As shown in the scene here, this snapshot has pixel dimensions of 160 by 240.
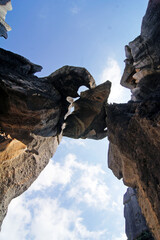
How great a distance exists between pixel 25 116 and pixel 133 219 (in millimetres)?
14082

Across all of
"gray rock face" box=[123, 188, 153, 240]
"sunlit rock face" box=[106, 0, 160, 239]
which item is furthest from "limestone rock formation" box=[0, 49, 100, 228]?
"gray rock face" box=[123, 188, 153, 240]

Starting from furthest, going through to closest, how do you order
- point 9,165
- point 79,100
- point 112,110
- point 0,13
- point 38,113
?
point 0,13 → point 79,100 → point 112,110 → point 38,113 → point 9,165

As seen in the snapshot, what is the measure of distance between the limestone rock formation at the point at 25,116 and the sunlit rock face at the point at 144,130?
362 centimetres

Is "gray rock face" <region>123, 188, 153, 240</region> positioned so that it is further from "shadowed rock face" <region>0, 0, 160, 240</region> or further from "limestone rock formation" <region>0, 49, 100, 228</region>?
"limestone rock formation" <region>0, 49, 100, 228</region>

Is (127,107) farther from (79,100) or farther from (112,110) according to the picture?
(79,100)

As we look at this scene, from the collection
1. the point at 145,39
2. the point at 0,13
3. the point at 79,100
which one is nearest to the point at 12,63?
the point at 79,100

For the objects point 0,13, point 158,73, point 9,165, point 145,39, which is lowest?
point 9,165

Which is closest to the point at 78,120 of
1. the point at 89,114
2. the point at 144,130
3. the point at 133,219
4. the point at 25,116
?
the point at 89,114

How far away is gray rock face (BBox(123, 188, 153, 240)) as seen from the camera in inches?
446

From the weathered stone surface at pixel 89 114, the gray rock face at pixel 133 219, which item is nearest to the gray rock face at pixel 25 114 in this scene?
the weathered stone surface at pixel 89 114

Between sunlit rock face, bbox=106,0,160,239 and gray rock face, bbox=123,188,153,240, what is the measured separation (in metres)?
5.98

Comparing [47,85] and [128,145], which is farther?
[47,85]

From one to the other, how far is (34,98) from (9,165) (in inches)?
143

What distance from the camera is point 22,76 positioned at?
285 inches
